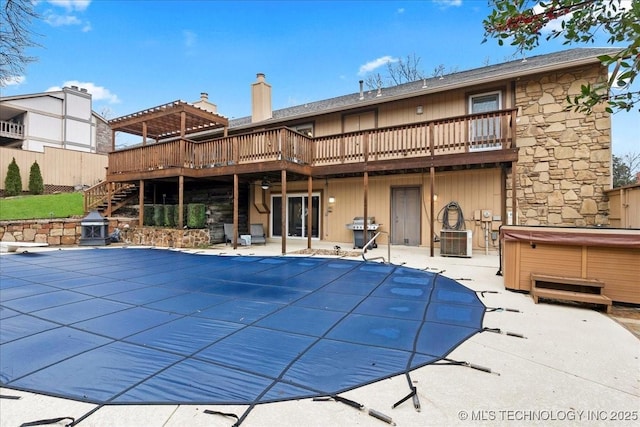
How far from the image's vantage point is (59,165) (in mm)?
16359

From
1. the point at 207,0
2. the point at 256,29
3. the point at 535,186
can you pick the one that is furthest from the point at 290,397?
the point at 256,29

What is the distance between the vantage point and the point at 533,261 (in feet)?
14.8

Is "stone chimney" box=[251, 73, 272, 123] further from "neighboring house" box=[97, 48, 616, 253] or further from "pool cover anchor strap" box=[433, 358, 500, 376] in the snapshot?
"pool cover anchor strap" box=[433, 358, 500, 376]

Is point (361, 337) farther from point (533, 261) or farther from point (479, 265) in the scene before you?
point (479, 265)

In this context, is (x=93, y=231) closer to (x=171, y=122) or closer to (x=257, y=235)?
(x=171, y=122)

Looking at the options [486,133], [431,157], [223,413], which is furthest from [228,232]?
[223,413]

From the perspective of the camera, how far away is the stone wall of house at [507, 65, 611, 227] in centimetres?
750

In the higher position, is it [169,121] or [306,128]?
[169,121]

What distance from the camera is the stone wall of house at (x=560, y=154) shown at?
295 inches

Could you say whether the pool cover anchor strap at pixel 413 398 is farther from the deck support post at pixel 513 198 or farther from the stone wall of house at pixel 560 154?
the stone wall of house at pixel 560 154

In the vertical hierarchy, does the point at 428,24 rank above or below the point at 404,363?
above

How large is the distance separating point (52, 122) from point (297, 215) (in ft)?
69.9

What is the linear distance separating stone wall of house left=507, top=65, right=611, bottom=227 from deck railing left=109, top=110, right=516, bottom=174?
1.17 meters

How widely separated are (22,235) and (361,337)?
12810mm
